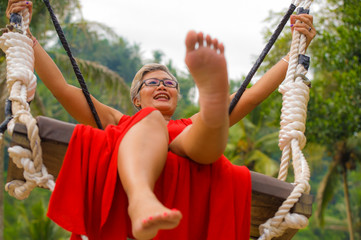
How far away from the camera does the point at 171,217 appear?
1251 mm

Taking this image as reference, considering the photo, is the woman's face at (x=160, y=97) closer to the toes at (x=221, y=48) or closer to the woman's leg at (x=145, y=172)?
the woman's leg at (x=145, y=172)

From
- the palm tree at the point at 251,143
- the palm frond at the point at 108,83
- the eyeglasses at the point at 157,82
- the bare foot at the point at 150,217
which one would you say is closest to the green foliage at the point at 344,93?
the palm tree at the point at 251,143

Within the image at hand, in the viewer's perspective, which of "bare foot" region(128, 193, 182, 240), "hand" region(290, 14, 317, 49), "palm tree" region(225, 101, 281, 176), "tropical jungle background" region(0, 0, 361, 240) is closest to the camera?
"bare foot" region(128, 193, 182, 240)

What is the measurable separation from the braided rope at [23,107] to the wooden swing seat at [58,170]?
0.10ft

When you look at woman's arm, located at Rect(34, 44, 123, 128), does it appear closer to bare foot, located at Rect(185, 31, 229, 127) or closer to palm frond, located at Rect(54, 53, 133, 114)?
bare foot, located at Rect(185, 31, 229, 127)

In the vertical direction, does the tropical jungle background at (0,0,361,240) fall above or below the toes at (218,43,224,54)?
above

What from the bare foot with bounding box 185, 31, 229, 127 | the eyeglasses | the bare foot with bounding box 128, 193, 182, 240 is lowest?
the bare foot with bounding box 128, 193, 182, 240

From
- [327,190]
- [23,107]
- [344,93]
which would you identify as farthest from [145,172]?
[327,190]

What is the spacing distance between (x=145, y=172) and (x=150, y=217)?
0.21 m

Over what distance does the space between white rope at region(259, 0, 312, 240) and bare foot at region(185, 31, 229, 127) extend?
48 cm

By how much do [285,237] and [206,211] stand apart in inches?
16.3

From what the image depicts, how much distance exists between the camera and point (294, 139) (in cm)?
190

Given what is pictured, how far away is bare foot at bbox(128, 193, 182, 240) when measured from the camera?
125 cm

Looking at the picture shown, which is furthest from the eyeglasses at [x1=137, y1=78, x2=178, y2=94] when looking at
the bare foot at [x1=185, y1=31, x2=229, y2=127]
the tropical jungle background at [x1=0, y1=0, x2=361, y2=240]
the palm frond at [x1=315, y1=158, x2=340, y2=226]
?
the palm frond at [x1=315, y1=158, x2=340, y2=226]
